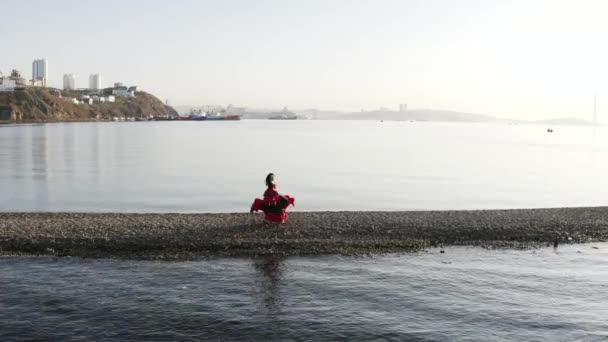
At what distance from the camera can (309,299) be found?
1407 cm

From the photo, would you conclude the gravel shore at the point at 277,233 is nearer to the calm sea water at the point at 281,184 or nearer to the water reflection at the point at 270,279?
the water reflection at the point at 270,279

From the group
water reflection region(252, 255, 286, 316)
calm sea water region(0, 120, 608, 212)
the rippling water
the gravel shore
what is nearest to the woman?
the gravel shore

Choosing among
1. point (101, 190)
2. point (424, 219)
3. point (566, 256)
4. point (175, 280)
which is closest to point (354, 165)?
point (101, 190)

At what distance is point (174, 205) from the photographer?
31.9m

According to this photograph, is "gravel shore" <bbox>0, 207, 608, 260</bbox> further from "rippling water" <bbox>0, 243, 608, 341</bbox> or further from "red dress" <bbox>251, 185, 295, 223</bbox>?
"rippling water" <bbox>0, 243, 608, 341</bbox>

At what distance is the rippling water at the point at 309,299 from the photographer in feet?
39.4

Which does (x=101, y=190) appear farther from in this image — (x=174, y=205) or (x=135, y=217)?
(x=135, y=217)

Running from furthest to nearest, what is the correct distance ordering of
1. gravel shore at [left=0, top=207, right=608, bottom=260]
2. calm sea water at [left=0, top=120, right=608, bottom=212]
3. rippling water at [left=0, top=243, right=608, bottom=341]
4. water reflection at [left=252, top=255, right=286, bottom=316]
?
calm sea water at [left=0, top=120, right=608, bottom=212]
gravel shore at [left=0, top=207, right=608, bottom=260]
water reflection at [left=252, top=255, right=286, bottom=316]
rippling water at [left=0, top=243, right=608, bottom=341]

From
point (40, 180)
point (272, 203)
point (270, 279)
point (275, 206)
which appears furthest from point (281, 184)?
point (270, 279)

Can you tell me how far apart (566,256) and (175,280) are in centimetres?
1263

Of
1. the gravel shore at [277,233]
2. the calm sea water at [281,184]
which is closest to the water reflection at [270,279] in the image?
the gravel shore at [277,233]

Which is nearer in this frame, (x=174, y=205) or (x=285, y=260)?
(x=285, y=260)

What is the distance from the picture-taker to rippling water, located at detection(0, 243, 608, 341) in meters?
12.0

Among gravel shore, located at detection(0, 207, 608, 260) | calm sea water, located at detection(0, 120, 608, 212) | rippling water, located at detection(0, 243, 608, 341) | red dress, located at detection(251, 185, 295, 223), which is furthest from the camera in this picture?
calm sea water, located at detection(0, 120, 608, 212)
